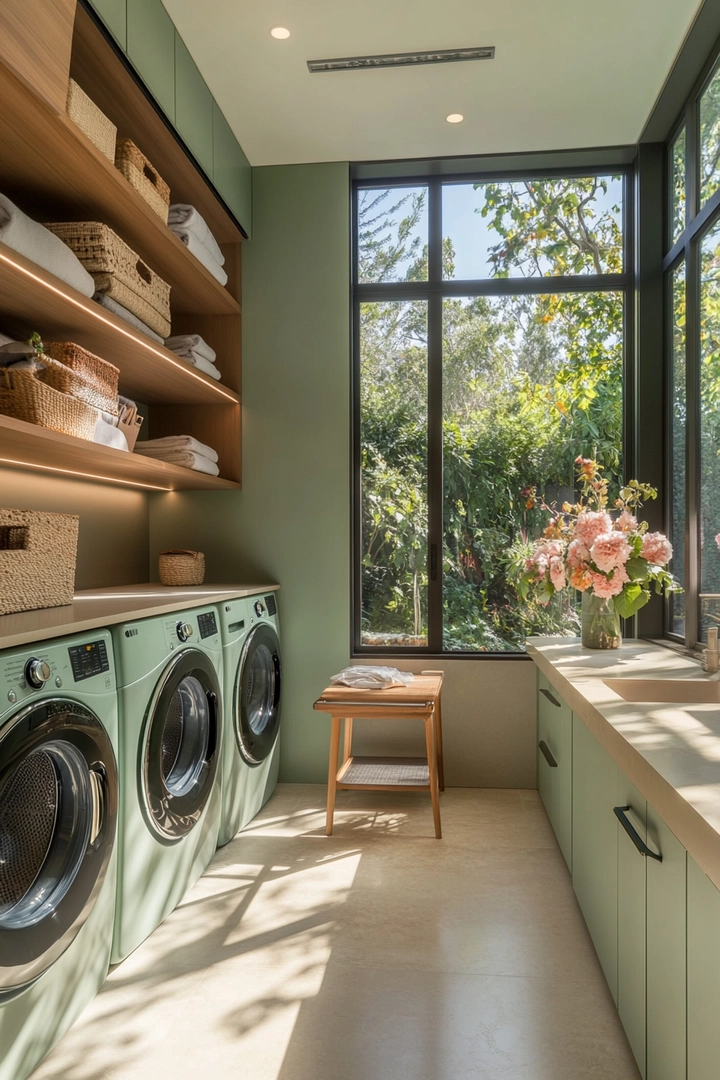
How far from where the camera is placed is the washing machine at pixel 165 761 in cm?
196

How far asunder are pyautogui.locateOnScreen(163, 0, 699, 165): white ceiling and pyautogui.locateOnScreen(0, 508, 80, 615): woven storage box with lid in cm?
180

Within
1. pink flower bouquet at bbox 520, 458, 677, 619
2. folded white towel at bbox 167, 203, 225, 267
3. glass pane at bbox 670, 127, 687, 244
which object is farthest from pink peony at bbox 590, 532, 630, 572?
folded white towel at bbox 167, 203, 225, 267

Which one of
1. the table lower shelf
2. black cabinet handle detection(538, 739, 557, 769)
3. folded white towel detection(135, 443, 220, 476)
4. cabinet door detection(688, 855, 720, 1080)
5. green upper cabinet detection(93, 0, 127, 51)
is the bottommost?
the table lower shelf

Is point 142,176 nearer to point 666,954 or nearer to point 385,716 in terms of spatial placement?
point 385,716

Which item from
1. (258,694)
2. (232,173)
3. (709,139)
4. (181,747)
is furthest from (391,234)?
(181,747)

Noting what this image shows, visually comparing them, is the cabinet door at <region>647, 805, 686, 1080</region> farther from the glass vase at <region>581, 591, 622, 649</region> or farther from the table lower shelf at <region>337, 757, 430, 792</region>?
the table lower shelf at <region>337, 757, 430, 792</region>

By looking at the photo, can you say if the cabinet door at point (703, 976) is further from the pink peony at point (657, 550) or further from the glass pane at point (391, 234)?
the glass pane at point (391, 234)

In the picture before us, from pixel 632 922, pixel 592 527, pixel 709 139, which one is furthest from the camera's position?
pixel 709 139

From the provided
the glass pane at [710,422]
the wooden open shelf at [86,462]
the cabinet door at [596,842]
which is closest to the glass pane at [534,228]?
the glass pane at [710,422]

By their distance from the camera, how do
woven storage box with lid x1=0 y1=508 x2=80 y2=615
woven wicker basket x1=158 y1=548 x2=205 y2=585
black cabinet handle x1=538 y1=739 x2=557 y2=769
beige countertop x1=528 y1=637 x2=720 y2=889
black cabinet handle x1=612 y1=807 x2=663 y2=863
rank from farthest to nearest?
1. woven wicker basket x1=158 y1=548 x2=205 y2=585
2. black cabinet handle x1=538 y1=739 x2=557 y2=769
3. woven storage box with lid x1=0 y1=508 x2=80 y2=615
4. black cabinet handle x1=612 y1=807 x2=663 y2=863
5. beige countertop x1=528 y1=637 x2=720 y2=889

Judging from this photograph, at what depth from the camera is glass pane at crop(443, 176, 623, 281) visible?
360 centimetres

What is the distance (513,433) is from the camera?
3.62 metres

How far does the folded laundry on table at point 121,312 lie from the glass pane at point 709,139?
6.88 ft

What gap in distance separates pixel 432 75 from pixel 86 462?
1.96 meters
